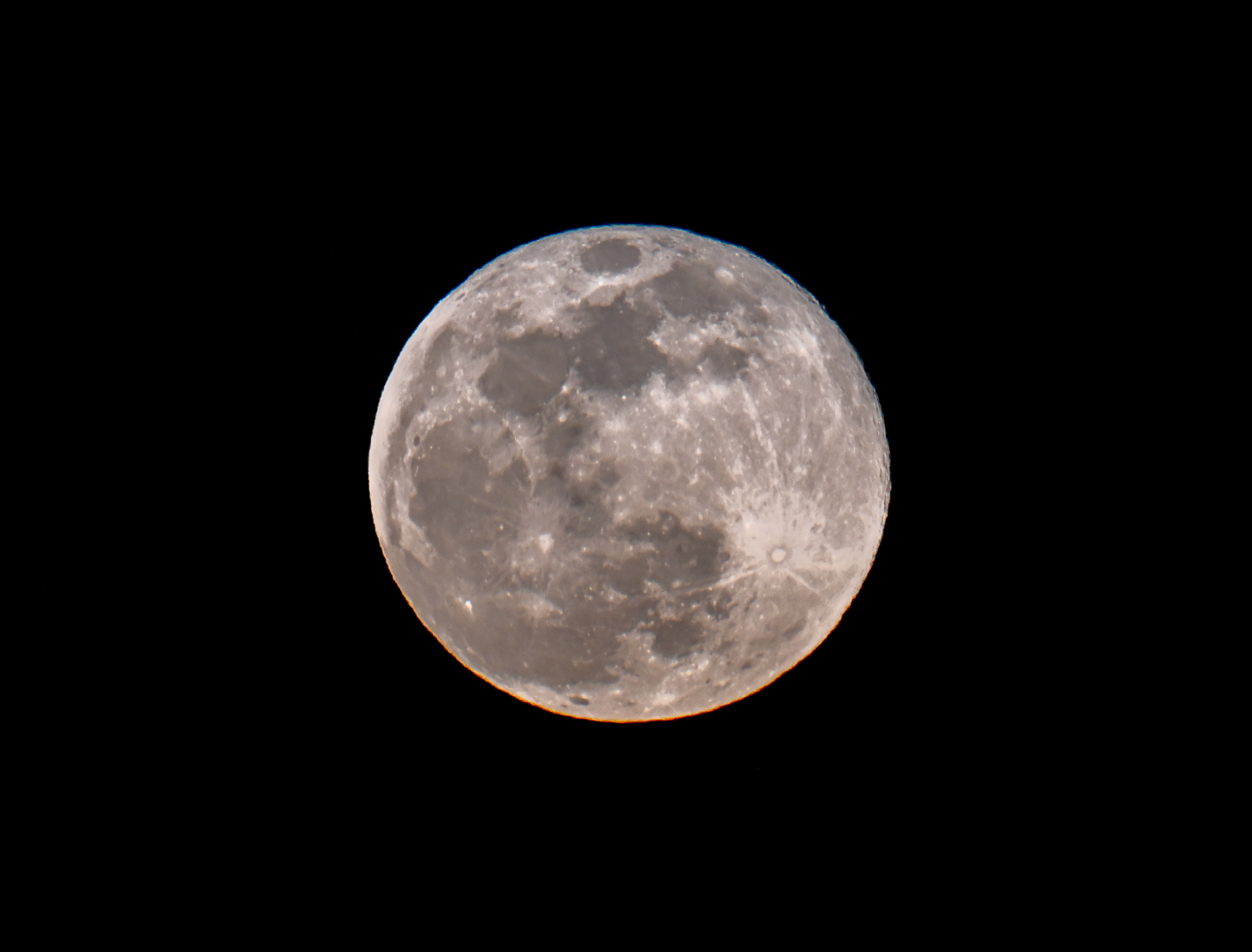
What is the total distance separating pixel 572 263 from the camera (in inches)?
158

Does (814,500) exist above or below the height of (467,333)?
below

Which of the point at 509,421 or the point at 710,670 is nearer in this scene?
the point at 509,421

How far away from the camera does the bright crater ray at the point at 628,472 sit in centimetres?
362

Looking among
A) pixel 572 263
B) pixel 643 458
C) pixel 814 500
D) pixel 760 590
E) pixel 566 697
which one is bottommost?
pixel 566 697

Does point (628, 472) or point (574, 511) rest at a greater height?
point (628, 472)

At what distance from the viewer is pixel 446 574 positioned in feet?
13.0

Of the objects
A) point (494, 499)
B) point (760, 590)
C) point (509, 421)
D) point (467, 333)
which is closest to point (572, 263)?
point (467, 333)

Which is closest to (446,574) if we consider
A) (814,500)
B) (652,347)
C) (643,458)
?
(643,458)

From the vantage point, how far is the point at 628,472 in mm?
3584

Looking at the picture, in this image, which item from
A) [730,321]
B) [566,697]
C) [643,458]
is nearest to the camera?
[643,458]

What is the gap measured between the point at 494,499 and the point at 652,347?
3.14 feet

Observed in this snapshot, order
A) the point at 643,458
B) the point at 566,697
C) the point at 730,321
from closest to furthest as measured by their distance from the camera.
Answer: the point at 643,458, the point at 730,321, the point at 566,697

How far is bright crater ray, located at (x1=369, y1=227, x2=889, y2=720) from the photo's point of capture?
362cm

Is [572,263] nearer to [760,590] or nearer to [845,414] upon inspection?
[845,414]
